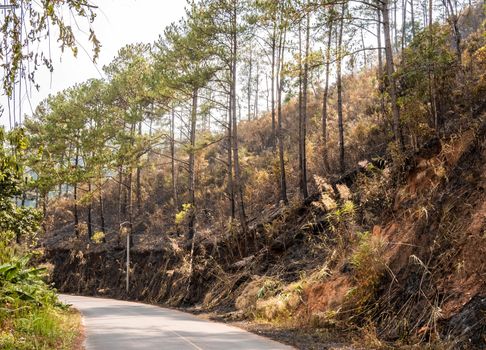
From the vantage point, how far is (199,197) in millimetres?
35938

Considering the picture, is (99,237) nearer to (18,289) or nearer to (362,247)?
(18,289)

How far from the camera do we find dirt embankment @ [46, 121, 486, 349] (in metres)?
9.57

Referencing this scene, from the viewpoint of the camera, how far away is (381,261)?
11.6 meters

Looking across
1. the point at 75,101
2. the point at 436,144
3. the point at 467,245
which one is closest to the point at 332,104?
the point at 75,101

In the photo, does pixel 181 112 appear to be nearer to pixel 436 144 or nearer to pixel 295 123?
pixel 295 123

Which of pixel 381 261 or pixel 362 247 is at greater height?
pixel 362 247

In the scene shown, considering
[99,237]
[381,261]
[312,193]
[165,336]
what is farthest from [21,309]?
[99,237]

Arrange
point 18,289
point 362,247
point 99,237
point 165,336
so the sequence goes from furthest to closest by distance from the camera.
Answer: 1. point 99,237
2. point 165,336
3. point 362,247
4. point 18,289

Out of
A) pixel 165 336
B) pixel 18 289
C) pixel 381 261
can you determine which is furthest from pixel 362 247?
pixel 18 289

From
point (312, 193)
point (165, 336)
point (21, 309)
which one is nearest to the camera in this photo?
point (21, 309)

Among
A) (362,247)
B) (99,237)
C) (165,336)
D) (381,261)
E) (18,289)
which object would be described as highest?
(99,237)

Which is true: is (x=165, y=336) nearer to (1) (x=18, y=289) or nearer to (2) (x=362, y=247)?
(1) (x=18, y=289)

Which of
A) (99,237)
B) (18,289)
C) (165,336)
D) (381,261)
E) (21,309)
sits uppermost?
(99,237)

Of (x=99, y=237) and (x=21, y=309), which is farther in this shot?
→ (x=99, y=237)
